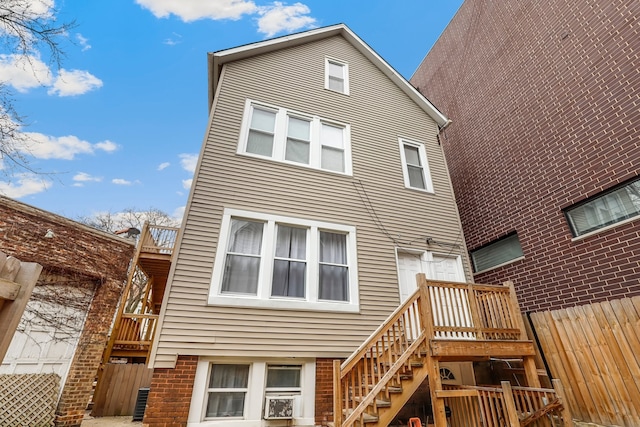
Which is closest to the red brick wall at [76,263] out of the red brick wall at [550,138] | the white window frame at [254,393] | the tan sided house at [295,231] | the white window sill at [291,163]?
the tan sided house at [295,231]

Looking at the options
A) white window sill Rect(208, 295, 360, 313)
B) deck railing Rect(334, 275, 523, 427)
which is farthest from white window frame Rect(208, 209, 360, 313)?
deck railing Rect(334, 275, 523, 427)

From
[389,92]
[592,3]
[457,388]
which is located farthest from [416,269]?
[592,3]

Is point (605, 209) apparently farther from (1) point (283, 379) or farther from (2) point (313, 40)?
(2) point (313, 40)

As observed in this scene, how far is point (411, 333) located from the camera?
15.8ft

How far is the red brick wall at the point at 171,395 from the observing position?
4469mm

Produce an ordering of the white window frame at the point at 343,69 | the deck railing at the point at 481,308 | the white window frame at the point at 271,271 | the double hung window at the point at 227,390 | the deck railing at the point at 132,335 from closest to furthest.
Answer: the double hung window at the point at 227,390 → the deck railing at the point at 481,308 → the white window frame at the point at 271,271 → the white window frame at the point at 343,69 → the deck railing at the point at 132,335

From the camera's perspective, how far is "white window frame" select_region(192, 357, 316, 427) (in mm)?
4750

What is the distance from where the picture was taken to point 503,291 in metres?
5.71

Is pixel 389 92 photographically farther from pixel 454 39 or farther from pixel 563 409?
pixel 563 409

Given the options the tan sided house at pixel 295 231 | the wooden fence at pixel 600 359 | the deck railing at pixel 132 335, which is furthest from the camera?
the deck railing at pixel 132 335

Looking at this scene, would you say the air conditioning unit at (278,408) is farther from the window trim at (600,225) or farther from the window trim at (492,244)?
the window trim at (600,225)

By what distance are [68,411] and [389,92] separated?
12073 mm

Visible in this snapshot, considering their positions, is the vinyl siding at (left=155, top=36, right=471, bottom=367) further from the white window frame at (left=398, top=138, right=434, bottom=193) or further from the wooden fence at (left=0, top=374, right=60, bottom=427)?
the wooden fence at (left=0, top=374, right=60, bottom=427)

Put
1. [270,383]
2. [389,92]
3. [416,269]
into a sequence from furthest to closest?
[389,92], [416,269], [270,383]
